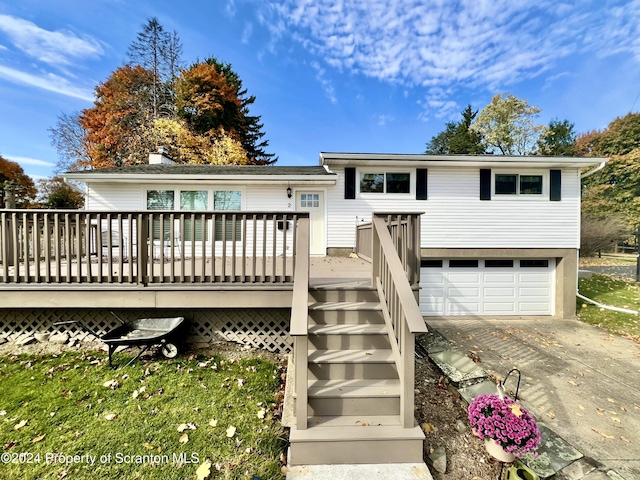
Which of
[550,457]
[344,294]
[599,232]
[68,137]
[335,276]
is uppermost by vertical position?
[68,137]

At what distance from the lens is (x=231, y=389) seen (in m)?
3.35

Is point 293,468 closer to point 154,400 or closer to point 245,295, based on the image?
point 154,400

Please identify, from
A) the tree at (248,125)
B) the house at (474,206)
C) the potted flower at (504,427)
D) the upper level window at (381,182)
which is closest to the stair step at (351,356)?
the potted flower at (504,427)

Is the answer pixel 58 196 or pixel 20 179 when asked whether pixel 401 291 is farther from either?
pixel 20 179

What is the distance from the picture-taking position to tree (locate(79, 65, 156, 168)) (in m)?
16.1

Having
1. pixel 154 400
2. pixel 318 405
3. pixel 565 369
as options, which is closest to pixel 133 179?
pixel 154 400

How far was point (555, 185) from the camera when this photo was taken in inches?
318

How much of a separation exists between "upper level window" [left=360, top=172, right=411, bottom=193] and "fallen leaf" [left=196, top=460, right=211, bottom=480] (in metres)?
7.12

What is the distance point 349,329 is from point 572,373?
4606 millimetres

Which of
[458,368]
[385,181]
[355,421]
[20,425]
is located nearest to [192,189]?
[385,181]

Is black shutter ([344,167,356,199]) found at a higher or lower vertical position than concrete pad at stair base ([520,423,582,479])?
higher

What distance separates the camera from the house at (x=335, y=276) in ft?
8.43

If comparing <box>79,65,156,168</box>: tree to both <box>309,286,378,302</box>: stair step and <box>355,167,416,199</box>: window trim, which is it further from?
<box>309,286,378,302</box>: stair step

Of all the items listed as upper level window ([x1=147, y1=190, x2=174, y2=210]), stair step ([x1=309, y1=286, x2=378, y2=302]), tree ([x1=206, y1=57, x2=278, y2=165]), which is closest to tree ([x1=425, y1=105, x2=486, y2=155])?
tree ([x1=206, y1=57, x2=278, y2=165])
